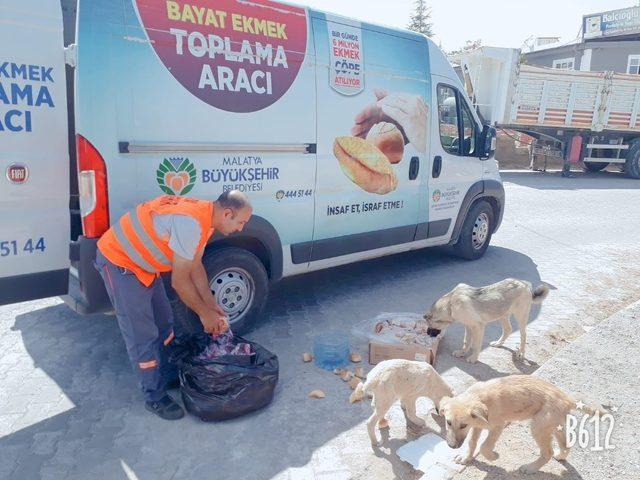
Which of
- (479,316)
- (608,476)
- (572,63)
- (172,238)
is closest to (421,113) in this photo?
(479,316)

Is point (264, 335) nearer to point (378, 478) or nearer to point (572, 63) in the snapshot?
point (378, 478)

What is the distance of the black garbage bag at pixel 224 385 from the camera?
325 centimetres

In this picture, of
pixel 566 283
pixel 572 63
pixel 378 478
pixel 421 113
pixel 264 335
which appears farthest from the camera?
pixel 572 63

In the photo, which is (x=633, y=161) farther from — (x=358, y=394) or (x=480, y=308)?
(x=358, y=394)

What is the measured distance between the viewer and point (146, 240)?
311 cm

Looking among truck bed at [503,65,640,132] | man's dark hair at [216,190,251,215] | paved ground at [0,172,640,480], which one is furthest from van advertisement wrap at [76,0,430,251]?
truck bed at [503,65,640,132]

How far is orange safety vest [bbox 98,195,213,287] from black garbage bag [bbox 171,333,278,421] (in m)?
0.63

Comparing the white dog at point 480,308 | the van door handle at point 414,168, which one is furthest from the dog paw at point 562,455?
the van door handle at point 414,168

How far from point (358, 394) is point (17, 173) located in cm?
253

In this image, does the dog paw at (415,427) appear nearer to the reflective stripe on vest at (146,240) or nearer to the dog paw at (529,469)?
the dog paw at (529,469)

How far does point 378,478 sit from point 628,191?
46.3 feet

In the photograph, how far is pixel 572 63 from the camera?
86.3 ft

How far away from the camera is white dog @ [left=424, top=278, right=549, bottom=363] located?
4059mm

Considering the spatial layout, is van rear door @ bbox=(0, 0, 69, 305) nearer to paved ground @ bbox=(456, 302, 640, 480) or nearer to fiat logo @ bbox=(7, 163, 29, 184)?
fiat logo @ bbox=(7, 163, 29, 184)
